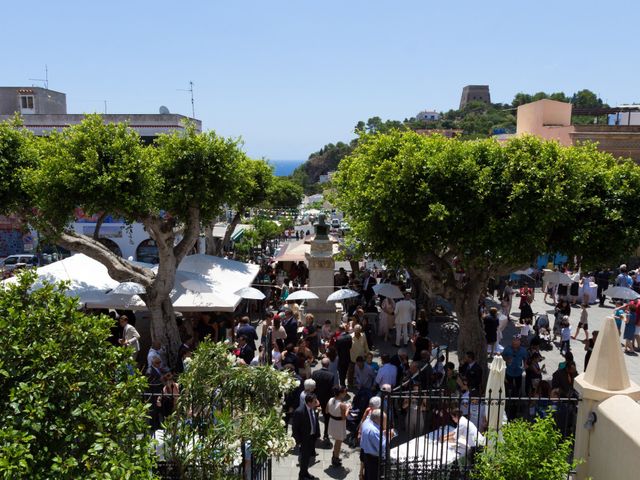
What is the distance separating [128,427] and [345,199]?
11.0 m

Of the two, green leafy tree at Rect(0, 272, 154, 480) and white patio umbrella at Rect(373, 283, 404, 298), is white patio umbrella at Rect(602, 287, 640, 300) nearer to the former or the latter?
white patio umbrella at Rect(373, 283, 404, 298)

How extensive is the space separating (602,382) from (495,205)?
5.84 metres

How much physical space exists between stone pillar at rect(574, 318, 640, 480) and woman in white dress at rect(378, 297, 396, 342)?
929cm

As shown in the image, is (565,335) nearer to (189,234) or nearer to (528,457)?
(528,457)

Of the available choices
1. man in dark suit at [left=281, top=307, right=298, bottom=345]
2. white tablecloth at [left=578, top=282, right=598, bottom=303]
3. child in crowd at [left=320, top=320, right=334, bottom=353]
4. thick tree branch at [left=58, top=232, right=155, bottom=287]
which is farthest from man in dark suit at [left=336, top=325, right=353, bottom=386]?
white tablecloth at [left=578, top=282, right=598, bottom=303]

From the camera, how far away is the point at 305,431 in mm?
8836

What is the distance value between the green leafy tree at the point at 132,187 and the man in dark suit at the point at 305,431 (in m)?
6.27

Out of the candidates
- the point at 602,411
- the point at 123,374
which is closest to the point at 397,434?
the point at 602,411

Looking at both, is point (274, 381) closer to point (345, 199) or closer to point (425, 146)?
point (425, 146)

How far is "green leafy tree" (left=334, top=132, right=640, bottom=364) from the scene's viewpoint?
12.4m

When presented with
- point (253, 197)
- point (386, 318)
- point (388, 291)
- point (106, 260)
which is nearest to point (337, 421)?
point (106, 260)

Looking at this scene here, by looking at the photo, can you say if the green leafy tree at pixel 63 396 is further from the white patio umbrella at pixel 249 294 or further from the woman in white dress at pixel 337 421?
the white patio umbrella at pixel 249 294

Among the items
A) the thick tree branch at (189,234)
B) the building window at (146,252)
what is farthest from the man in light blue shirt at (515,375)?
the building window at (146,252)

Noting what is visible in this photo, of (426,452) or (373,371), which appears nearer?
(426,452)
